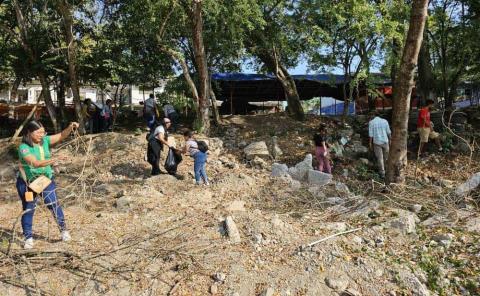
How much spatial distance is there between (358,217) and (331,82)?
8.06 meters

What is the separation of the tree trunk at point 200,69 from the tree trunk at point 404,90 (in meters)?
5.26

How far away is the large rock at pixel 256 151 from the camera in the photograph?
1052 cm

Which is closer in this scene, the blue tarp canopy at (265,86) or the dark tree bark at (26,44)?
the dark tree bark at (26,44)

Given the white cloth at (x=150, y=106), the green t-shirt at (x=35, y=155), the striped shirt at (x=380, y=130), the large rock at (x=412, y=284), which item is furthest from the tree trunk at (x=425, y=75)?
the green t-shirt at (x=35, y=155)

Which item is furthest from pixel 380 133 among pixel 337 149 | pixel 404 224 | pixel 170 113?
pixel 170 113

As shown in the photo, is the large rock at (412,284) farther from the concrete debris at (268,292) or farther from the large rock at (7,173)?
the large rock at (7,173)

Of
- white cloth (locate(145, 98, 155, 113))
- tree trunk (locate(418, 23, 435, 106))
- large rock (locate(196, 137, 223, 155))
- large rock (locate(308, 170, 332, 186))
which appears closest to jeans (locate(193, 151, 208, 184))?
large rock (locate(308, 170, 332, 186))

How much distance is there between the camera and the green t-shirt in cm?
473

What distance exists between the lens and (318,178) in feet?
28.9

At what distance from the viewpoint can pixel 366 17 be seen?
1049 cm

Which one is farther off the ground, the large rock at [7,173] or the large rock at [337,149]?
the large rock at [337,149]

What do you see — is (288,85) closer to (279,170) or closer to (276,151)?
(276,151)

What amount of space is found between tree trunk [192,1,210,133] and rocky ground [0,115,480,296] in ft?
12.2

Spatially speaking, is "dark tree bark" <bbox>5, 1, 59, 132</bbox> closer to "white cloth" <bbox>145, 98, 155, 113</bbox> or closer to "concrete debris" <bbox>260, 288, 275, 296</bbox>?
"white cloth" <bbox>145, 98, 155, 113</bbox>
